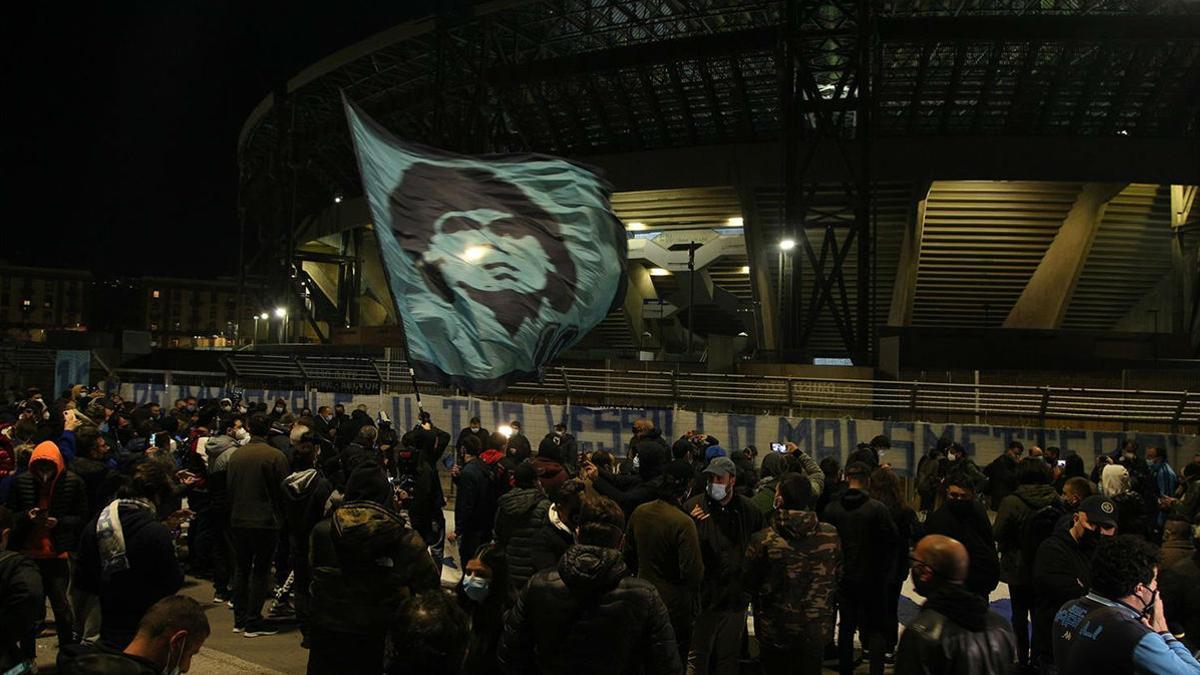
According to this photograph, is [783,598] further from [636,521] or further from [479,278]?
[479,278]

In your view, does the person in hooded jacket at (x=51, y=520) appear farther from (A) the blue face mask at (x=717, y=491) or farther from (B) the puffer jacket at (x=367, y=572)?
(A) the blue face mask at (x=717, y=491)

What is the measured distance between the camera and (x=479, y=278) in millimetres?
8977

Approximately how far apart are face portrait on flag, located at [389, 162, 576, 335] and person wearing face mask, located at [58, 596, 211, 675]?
5799 mm

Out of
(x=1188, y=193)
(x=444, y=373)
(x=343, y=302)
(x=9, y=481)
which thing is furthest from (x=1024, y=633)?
(x=343, y=302)

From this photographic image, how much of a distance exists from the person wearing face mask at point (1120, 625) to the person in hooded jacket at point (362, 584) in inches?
118

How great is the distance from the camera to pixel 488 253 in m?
9.28

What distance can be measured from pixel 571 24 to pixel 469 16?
4754 millimetres

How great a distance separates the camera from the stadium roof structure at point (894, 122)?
30344 mm

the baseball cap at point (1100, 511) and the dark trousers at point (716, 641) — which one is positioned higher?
the baseball cap at point (1100, 511)

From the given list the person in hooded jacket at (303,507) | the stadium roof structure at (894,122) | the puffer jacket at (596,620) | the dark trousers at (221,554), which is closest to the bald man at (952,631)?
the puffer jacket at (596,620)

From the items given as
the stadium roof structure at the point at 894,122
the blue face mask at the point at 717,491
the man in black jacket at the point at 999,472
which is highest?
the stadium roof structure at the point at 894,122

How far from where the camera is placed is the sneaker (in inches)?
284

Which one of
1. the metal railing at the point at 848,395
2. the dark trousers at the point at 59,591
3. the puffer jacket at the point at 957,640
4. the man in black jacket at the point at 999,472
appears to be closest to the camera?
the puffer jacket at the point at 957,640

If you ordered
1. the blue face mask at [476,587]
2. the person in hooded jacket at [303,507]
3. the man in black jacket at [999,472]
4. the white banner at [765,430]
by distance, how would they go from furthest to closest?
1. the white banner at [765,430]
2. the man in black jacket at [999,472]
3. the person in hooded jacket at [303,507]
4. the blue face mask at [476,587]
